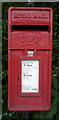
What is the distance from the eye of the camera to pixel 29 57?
2895mm

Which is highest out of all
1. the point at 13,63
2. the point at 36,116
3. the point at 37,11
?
the point at 37,11

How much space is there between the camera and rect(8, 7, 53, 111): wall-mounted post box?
287cm

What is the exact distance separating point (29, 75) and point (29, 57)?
275 millimetres

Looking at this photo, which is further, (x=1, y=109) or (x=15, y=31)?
(x=1, y=109)

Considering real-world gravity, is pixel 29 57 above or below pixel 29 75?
above

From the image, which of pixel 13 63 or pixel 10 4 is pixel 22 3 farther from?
pixel 13 63

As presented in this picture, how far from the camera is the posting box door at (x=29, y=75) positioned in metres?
2.92

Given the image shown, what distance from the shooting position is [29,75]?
116 inches

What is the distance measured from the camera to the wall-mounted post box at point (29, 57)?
2873 mm

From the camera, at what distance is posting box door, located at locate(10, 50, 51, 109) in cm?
292

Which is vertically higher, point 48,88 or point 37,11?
point 37,11

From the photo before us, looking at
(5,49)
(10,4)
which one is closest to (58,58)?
(5,49)

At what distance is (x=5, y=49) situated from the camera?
12.3 feet

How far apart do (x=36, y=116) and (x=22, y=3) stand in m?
2.12
